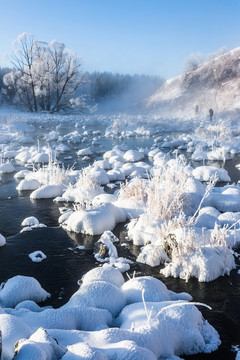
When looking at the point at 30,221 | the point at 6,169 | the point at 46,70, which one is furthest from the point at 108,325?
the point at 46,70

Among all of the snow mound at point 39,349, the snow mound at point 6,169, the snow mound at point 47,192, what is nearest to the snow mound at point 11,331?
the snow mound at point 39,349

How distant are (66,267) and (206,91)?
135 ft

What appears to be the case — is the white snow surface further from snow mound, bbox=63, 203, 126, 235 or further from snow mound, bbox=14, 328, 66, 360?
snow mound, bbox=63, 203, 126, 235

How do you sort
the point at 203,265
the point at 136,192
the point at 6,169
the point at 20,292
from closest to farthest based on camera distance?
the point at 20,292
the point at 203,265
the point at 136,192
the point at 6,169

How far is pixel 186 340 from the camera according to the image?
2438 mm

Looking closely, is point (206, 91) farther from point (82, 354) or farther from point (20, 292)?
point (82, 354)

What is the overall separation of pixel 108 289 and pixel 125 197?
3.12 metres

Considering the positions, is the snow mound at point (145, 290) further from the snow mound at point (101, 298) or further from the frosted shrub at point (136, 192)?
the frosted shrub at point (136, 192)

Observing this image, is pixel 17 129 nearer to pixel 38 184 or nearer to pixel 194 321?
pixel 38 184

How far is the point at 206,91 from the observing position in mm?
41125

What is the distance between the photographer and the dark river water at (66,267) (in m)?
2.93

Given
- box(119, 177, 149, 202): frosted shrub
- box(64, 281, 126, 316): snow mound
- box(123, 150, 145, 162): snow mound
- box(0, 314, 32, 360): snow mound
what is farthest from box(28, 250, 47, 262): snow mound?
box(123, 150, 145, 162): snow mound

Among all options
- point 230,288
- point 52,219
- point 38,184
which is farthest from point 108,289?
point 38,184

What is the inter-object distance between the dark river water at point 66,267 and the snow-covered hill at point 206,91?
96.5 ft
